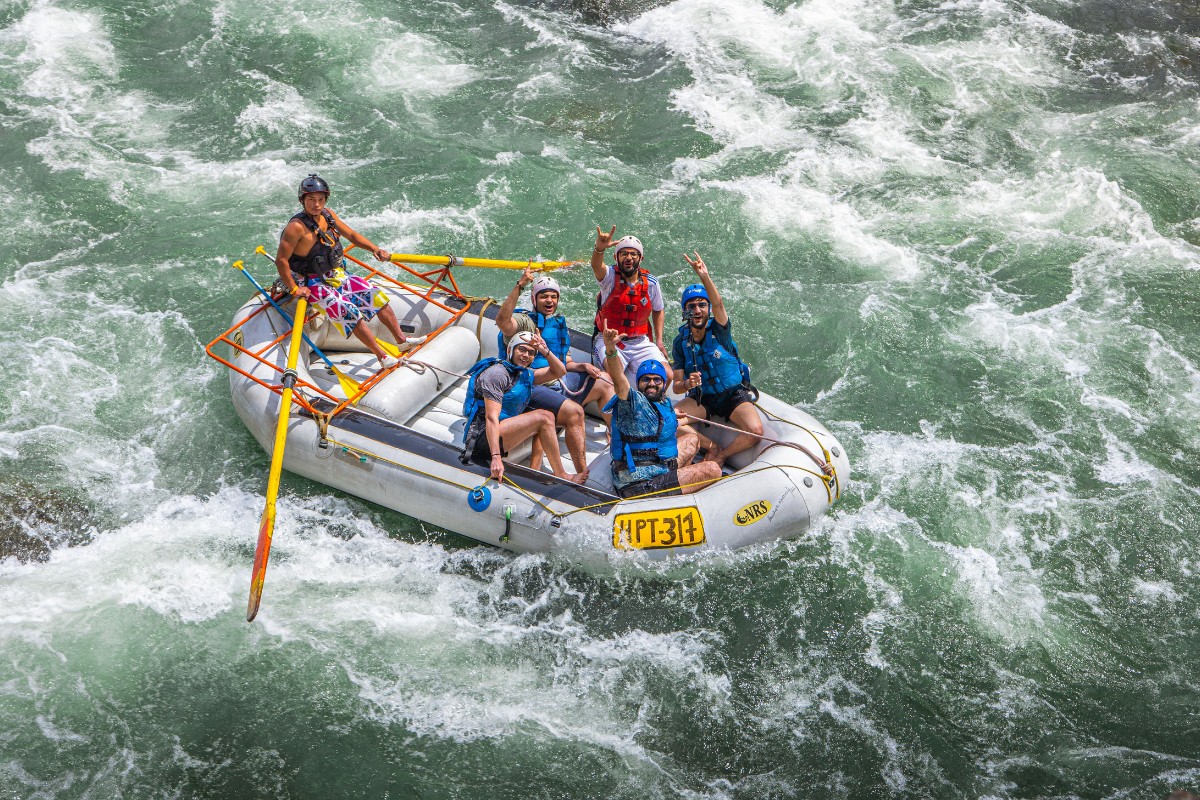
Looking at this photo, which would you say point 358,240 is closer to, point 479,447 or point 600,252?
point 600,252

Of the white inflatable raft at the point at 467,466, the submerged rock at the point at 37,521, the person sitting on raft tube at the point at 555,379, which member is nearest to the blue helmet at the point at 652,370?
the person sitting on raft tube at the point at 555,379

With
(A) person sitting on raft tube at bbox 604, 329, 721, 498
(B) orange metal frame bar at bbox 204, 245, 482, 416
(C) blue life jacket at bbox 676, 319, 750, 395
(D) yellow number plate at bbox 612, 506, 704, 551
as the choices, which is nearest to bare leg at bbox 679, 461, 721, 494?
(A) person sitting on raft tube at bbox 604, 329, 721, 498

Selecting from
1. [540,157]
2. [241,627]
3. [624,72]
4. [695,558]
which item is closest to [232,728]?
[241,627]

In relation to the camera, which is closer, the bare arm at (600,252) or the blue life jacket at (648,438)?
the blue life jacket at (648,438)

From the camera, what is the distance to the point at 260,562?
6914mm

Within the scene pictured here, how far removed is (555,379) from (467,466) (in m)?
0.92

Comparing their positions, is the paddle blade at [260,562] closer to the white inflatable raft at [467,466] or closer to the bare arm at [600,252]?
the white inflatable raft at [467,466]

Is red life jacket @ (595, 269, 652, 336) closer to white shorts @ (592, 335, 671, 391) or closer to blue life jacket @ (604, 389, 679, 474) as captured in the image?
white shorts @ (592, 335, 671, 391)

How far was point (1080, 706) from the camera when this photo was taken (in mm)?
6945

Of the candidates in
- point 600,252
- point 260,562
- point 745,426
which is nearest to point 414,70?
point 600,252

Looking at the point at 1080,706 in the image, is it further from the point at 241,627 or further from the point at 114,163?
the point at 114,163

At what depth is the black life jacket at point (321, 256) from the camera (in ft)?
28.0

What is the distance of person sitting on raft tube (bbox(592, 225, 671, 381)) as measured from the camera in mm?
7949

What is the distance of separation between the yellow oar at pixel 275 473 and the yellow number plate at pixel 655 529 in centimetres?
221
